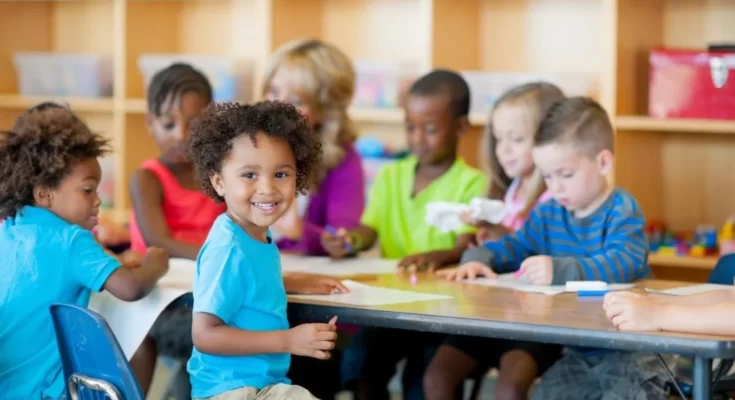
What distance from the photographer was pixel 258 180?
7.56 feet

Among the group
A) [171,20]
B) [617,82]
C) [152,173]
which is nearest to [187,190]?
[152,173]

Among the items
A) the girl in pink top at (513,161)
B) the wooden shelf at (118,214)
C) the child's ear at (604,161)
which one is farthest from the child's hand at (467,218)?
the wooden shelf at (118,214)

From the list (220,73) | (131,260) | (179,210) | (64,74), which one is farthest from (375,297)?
(64,74)

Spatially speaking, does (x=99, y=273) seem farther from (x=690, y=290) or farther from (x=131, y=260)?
(x=690, y=290)

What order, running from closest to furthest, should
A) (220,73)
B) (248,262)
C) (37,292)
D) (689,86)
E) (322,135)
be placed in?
(248,262) < (37,292) < (322,135) < (689,86) < (220,73)

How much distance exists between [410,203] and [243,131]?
1.12 m

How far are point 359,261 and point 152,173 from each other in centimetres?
65

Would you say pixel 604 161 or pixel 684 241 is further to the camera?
pixel 684 241

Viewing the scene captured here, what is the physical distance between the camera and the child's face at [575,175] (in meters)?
2.72

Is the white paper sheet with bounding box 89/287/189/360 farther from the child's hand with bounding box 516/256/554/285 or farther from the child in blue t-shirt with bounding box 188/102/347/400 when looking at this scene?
the child's hand with bounding box 516/256/554/285

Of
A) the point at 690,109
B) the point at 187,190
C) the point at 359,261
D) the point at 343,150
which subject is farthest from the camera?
the point at 690,109

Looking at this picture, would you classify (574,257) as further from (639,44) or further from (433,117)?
(639,44)

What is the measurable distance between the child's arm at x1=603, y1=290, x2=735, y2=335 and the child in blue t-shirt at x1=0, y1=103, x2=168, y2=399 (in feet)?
3.37

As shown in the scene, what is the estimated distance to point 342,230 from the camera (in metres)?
3.21
